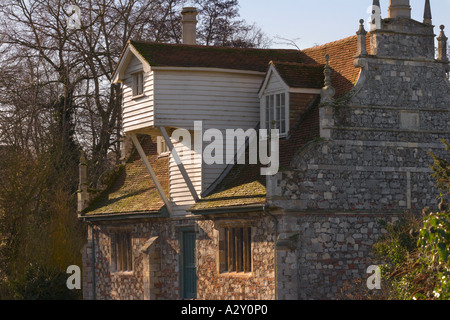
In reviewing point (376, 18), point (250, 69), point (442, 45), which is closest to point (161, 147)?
point (250, 69)

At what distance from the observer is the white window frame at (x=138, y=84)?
33919 millimetres

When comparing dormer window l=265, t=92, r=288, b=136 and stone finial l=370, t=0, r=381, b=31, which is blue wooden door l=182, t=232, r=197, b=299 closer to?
dormer window l=265, t=92, r=288, b=136

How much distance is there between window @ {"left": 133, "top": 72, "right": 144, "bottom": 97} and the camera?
33.9 m

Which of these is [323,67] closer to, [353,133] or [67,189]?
[353,133]

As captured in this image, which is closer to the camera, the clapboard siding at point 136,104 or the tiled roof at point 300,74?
the tiled roof at point 300,74

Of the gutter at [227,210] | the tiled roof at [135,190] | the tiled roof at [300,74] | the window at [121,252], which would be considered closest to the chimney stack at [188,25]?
the tiled roof at [135,190]

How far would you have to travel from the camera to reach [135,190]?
3709 cm

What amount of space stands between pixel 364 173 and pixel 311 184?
1793 millimetres

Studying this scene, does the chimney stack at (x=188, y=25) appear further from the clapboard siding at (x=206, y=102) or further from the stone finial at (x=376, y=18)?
the stone finial at (x=376, y=18)

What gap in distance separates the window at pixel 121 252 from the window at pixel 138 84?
17.3 feet

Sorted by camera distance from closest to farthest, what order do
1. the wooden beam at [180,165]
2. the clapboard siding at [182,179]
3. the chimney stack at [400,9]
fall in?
the chimney stack at [400,9] < the wooden beam at [180,165] < the clapboard siding at [182,179]

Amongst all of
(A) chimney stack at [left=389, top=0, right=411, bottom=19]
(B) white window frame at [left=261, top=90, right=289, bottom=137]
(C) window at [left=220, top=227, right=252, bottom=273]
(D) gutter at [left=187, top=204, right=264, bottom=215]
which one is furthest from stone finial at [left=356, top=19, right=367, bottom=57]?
(C) window at [left=220, top=227, right=252, bottom=273]

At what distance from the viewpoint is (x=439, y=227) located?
22.0 m
